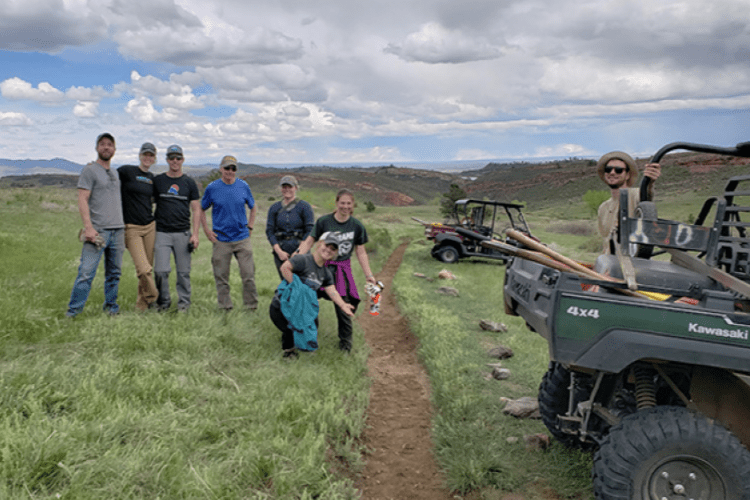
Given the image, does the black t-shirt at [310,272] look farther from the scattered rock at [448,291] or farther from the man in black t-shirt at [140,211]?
the scattered rock at [448,291]

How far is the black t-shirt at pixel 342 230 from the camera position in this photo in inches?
240

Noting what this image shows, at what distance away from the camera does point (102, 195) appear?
5871 millimetres

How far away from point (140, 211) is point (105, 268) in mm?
814

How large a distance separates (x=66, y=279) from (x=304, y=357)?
4092 millimetres

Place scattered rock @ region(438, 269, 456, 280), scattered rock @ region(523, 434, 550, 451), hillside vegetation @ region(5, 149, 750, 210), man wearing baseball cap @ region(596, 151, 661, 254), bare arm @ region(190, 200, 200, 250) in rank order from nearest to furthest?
1. scattered rock @ region(523, 434, 550, 451)
2. man wearing baseball cap @ region(596, 151, 661, 254)
3. bare arm @ region(190, 200, 200, 250)
4. scattered rock @ region(438, 269, 456, 280)
5. hillside vegetation @ region(5, 149, 750, 210)

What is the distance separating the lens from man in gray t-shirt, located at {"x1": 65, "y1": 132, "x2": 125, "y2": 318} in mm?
5672

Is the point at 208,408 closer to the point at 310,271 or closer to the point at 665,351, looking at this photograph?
the point at 310,271

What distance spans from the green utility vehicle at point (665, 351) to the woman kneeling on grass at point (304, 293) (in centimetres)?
280

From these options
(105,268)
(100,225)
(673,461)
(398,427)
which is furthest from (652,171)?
(105,268)

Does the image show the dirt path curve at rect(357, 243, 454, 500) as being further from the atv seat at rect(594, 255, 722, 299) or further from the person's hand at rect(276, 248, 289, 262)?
the atv seat at rect(594, 255, 722, 299)

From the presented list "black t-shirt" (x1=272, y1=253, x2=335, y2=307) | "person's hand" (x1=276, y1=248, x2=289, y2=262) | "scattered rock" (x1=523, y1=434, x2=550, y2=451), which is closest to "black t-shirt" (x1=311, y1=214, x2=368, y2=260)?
"black t-shirt" (x1=272, y1=253, x2=335, y2=307)

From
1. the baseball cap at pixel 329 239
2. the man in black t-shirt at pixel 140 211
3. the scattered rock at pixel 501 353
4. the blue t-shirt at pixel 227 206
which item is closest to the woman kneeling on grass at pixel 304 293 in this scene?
the baseball cap at pixel 329 239

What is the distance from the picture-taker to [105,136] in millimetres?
5820

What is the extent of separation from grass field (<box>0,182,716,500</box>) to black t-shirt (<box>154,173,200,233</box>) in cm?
112
